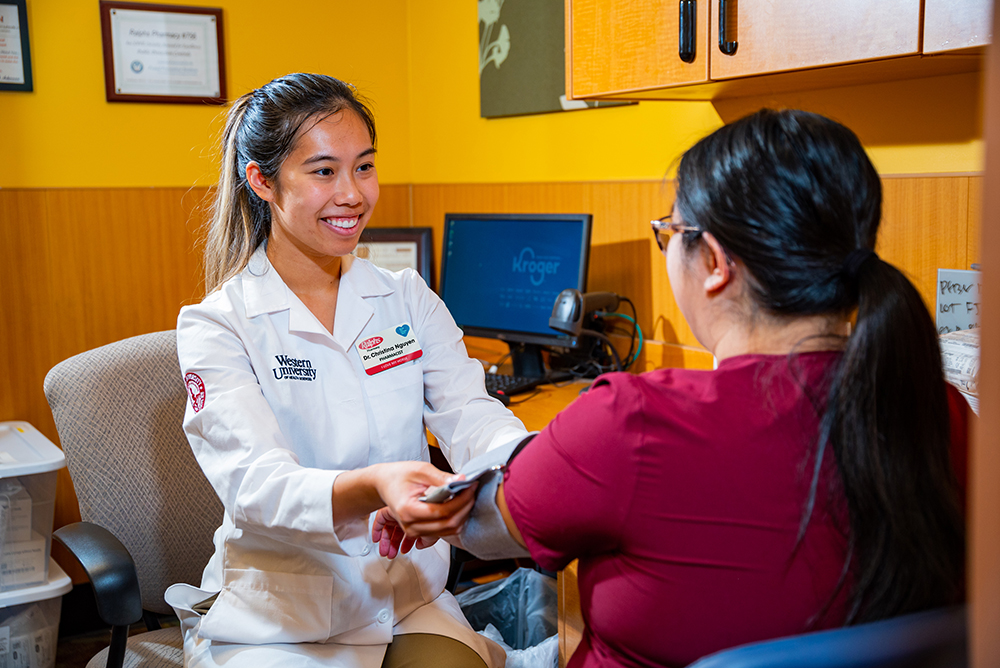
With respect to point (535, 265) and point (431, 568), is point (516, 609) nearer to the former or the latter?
point (431, 568)

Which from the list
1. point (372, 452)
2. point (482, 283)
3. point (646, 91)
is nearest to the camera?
point (372, 452)

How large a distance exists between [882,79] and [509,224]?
1139 millimetres

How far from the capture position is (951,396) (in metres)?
1.03

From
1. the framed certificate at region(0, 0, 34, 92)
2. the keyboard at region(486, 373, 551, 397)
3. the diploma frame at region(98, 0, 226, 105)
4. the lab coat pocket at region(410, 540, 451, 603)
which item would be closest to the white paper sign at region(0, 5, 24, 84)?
the framed certificate at region(0, 0, 34, 92)

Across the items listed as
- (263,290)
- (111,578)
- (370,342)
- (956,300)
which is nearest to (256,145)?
(263,290)

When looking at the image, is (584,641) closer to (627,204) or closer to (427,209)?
(627,204)

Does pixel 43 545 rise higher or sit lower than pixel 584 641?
lower

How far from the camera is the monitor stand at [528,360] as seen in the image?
2.50 metres

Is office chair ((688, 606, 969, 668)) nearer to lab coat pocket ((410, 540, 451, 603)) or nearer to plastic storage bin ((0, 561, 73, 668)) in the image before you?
lab coat pocket ((410, 540, 451, 603))

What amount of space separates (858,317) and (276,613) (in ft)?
3.28

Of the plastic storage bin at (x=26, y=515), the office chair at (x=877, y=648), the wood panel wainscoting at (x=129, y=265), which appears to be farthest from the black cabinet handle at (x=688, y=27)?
the plastic storage bin at (x=26, y=515)

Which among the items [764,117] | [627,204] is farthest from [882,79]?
[764,117]

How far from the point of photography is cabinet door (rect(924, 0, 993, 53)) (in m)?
1.24

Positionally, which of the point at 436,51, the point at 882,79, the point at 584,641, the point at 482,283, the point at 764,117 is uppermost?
the point at 436,51
